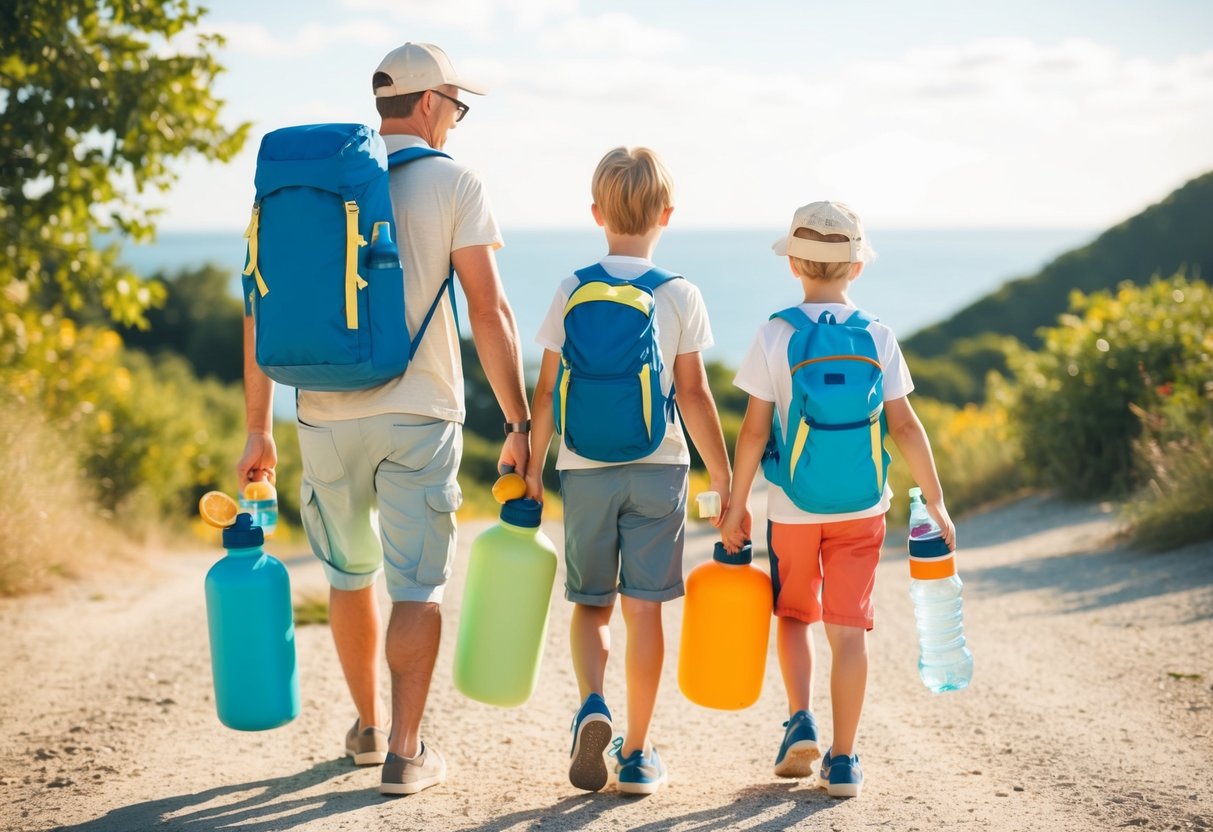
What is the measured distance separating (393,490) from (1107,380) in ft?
26.9

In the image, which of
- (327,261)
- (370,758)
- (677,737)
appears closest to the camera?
(327,261)

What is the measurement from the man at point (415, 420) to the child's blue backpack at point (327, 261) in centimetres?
15

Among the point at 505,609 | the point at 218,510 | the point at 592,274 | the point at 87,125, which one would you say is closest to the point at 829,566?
the point at 505,609

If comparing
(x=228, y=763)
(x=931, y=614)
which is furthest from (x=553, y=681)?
(x=931, y=614)

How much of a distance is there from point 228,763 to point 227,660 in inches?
32.0

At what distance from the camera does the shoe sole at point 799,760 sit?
389cm

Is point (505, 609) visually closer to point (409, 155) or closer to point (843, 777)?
point (843, 777)

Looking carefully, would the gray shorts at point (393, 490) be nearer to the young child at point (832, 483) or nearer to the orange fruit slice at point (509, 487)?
the orange fruit slice at point (509, 487)

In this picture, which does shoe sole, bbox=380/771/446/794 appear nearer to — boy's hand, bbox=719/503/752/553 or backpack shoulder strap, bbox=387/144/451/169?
boy's hand, bbox=719/503/752/553

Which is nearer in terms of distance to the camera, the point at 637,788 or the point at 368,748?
the point at 637,788

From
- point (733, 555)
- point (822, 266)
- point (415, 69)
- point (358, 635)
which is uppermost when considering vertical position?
point (415, 69)

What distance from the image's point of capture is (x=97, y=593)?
760 centimetres

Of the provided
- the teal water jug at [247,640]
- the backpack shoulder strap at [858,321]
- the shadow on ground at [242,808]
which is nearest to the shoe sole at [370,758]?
the shadow on ground at [242,808]

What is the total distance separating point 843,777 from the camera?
377 centimetres
